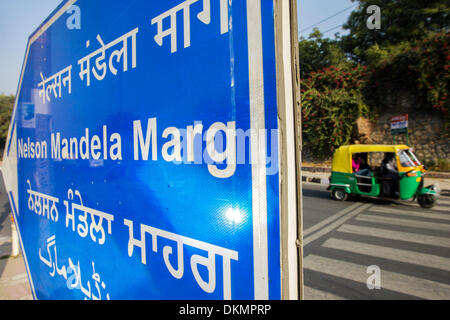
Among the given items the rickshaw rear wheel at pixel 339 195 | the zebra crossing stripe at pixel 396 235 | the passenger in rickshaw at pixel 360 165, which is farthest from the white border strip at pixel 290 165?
the rickshaw rear wheel at pixel 339 195

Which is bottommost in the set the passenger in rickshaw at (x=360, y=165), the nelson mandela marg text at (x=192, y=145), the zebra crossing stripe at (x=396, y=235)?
the zebra crossing stripe at (x=396, y=235)

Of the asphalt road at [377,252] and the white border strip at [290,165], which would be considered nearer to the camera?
the white border strip at [290,165]

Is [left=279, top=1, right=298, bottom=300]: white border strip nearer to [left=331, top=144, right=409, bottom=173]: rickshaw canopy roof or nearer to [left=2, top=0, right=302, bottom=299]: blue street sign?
[left=2, top=0, right=302, bottom=299]: blue street sign

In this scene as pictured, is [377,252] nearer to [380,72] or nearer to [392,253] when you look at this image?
[392,253]

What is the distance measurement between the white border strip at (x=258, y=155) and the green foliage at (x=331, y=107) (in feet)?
53.5

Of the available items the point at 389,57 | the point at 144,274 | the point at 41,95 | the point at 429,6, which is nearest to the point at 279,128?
the point at 144,274

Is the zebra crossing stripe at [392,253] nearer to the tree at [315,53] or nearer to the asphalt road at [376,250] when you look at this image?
the asphalt road at [376,250]

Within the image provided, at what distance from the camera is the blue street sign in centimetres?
60

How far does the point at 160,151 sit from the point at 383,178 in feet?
27.5

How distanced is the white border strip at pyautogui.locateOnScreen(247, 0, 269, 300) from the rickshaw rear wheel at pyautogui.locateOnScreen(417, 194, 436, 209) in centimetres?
833

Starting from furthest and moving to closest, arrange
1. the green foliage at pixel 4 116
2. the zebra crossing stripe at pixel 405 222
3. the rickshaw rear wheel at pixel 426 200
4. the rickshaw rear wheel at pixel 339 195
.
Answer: the green foliage at pixel 4 116 → the rickshaw rear wheel at pixel 339 195 → the rickshaw rear wheel at pixel 426 200 → the zebra crossing stripe at pixel 405 222

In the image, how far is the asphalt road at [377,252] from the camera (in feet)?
10.6

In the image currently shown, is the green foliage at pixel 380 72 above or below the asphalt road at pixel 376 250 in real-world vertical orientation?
above

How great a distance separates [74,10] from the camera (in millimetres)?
1237
